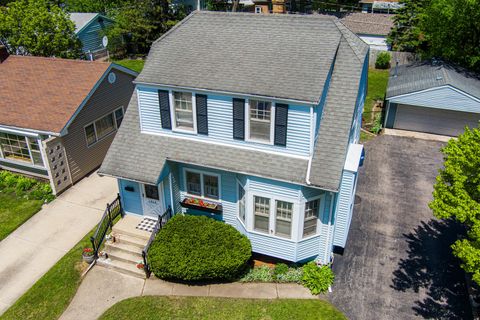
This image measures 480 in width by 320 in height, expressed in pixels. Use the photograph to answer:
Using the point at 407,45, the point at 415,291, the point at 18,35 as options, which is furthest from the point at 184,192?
the point at 407,45

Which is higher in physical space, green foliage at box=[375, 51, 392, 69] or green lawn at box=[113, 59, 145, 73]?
green foliage at box=[375, 51, 392, 69]

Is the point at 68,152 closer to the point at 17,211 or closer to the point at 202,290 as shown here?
the point at 17,211

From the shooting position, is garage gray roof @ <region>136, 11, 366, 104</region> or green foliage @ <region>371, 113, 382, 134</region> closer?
garage gray roof @ <region>136, 11, 366, 104</region>

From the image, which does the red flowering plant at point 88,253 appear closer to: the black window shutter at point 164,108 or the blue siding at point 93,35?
the black window shutter at point 164,108

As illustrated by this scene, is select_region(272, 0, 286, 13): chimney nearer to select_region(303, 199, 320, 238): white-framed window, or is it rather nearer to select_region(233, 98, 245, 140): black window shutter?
select_region(233, 98, 245, 140): black window shutter

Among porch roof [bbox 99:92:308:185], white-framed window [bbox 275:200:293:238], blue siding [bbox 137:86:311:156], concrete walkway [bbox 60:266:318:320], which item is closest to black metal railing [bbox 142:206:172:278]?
concrete walkway [bbox 60:266:318:320]

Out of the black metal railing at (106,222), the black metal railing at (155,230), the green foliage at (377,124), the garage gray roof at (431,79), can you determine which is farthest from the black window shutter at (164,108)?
the garage gray roof at (431,79)

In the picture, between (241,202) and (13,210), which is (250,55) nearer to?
(241,202)
